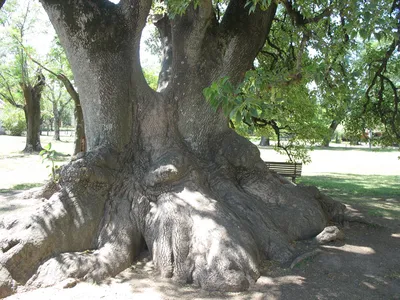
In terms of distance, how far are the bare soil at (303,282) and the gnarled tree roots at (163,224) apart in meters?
0.17

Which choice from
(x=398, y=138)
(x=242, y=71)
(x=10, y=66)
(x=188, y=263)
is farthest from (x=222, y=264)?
(x=10, y=66)

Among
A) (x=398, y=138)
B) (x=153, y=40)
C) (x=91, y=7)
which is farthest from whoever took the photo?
(x=153, y=40)

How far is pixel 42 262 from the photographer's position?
4.78 meters

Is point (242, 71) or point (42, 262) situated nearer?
point (42, 262)

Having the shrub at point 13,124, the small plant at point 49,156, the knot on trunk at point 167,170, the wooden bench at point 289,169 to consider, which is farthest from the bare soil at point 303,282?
the shrub at point 13,124

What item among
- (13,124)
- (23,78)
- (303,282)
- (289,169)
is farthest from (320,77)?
(13,124)

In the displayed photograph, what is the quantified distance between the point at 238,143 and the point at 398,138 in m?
5.23

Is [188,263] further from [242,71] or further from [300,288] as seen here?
[242,71]

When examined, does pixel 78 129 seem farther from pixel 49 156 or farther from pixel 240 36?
pixel 240 36

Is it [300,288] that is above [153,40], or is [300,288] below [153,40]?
below

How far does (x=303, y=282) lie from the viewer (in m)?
4.76

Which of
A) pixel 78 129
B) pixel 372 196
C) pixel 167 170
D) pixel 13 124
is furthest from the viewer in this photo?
pixel 13 124

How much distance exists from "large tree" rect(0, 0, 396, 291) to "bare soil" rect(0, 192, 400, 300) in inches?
7.1

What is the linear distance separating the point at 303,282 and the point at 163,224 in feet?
6.75
